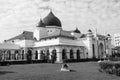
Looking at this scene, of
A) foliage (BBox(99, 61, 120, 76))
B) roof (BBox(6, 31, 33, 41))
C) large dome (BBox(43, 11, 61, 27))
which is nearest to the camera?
foliage (BBox(99, 61, 120, 76))

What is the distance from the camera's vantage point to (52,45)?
4847cm

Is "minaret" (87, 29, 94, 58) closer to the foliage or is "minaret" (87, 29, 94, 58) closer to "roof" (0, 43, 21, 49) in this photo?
"roof" (0, 43, 21, 49)

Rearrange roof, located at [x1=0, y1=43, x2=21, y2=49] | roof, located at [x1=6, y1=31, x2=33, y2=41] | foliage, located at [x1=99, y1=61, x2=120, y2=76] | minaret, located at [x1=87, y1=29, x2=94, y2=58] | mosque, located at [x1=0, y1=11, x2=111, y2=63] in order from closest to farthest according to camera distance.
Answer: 1. foliage, located at [x1=99, y1=61, x2=120, y2=76]
2. mosque, located at [x1=0, y1=11, x2=111, y2=63]
3. roof, located at [x1=0, y1=43, x2=21, y2=49]
4. minaret, located at [x1=87, y1=29, x2=94, y2=58]
5. roof, located at [x1=6, y1=31, x2=33, y2=41]

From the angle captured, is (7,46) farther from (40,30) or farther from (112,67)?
(112,67)

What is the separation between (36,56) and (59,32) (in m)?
11.1

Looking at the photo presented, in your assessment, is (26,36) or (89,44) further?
(26,36)

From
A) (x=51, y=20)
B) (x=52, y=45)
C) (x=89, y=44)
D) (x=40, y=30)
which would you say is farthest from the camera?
(x=40, y=30)

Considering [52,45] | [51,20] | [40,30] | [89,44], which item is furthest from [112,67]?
[40,30]

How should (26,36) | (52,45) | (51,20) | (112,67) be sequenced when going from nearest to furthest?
(112,67)
(52,45)
(51,20)
(26,36)

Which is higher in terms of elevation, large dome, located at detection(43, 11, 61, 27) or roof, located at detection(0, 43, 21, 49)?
large dome, located at detection(43, 11, 61, 27)

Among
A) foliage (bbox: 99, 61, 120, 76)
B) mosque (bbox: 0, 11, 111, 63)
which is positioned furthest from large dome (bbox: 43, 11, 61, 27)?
foliage (bbox: 99, 61, 120, 76)

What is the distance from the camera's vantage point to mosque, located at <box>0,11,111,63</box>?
161 feet

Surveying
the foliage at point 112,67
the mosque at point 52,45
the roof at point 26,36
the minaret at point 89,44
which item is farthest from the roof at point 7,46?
the foliage at point 112,67

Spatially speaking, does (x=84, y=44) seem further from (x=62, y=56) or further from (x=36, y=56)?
(x=36, y=56)
